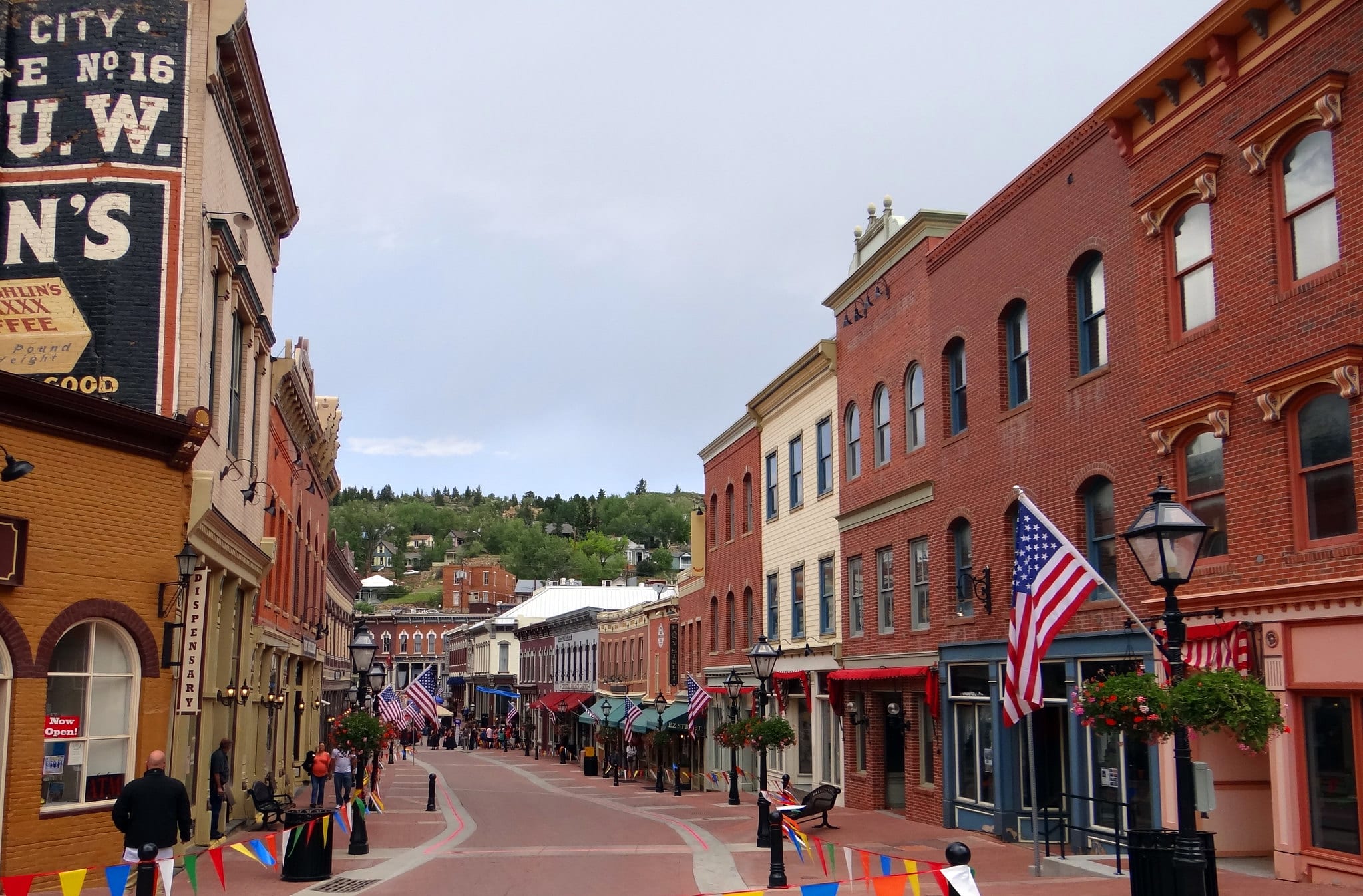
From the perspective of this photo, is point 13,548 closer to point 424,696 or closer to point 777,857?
point 777,857

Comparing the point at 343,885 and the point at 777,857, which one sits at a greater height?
the point at 777,857

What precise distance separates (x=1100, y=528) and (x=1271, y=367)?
5194mm

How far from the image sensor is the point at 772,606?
37969 mm

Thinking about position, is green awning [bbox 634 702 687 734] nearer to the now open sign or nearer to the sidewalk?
the sidewalk

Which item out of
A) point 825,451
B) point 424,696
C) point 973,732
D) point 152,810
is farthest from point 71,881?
point 424,696

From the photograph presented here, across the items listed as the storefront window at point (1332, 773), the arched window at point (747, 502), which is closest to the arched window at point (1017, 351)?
the storefront window at point (1332, 773)

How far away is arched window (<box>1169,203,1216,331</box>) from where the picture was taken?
57.5 feet

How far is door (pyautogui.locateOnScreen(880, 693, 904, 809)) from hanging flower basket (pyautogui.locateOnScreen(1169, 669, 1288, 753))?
1760 cm

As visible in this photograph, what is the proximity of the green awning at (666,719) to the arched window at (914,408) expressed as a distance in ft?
64.5

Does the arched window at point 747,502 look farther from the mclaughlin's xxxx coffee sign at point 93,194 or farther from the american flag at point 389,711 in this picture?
the mclaughlin's xxxx coffee sign at point 93,194

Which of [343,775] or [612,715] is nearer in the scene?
[343,775]

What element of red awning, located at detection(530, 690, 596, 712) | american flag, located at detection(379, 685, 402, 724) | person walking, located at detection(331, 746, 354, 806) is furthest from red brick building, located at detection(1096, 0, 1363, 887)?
red awning, located at detection(530, 690, 596, 712)

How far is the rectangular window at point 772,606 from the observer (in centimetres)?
3759

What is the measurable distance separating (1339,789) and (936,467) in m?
12.6
